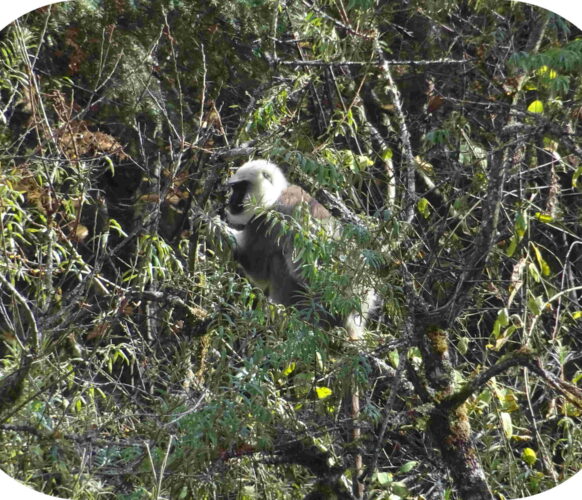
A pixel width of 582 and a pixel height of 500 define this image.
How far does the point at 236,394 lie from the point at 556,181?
3.49 ft

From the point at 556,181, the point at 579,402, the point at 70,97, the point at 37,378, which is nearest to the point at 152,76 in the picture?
the point at 70,97

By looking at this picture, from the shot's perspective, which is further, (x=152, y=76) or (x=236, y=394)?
(x=152, y=76)

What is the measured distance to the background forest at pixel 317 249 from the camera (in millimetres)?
2727

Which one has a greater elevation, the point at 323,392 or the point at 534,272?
the point at 534,272

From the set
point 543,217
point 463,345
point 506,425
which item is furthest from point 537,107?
point 506,425

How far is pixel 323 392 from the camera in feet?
9.40

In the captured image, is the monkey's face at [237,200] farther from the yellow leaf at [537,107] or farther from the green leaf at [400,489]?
the green leaf at [400,489]

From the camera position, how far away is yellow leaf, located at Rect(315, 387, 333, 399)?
112 inches

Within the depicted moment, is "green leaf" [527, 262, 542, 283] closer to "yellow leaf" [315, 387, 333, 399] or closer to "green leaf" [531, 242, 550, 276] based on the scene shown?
"green leaf" [531, 242, 550, 276]

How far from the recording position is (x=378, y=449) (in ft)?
8.82

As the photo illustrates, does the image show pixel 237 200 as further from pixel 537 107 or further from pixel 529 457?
pixel 529 457

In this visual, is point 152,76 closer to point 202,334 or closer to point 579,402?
point 202,334

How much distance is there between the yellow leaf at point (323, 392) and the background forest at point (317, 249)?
0.04 ft

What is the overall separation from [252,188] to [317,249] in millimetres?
544
